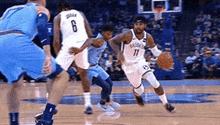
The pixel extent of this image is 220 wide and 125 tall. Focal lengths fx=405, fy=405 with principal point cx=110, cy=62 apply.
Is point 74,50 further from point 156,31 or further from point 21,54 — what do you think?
point 156,31

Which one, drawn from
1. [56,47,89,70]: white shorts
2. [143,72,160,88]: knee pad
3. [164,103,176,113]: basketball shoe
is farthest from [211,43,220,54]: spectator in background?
[56,47,89,70]: white shorts

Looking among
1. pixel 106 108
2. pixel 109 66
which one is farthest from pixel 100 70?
pixel 109 66

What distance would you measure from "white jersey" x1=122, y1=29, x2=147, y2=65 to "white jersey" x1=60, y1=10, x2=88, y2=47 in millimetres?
776

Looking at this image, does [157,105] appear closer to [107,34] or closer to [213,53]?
[107,34]

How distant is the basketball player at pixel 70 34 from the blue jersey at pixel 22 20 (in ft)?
6.89

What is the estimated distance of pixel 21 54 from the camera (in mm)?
3904

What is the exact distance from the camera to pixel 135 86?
263 inches

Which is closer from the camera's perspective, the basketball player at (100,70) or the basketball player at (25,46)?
the basketball player at (25,46)

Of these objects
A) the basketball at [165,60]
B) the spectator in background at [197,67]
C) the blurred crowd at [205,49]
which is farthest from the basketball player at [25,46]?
the spectator in background at [197,67]

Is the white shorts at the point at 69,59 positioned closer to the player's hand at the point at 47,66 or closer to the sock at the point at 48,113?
the sock at the point at 48,113

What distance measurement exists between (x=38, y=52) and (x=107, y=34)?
8.83 ft

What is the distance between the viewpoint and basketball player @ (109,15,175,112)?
6.39 meters

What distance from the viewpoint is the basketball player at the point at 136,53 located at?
639cm

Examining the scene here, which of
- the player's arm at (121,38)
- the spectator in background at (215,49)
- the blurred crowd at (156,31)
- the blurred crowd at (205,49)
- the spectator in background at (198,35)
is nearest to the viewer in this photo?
the player's arm at (121,38)
